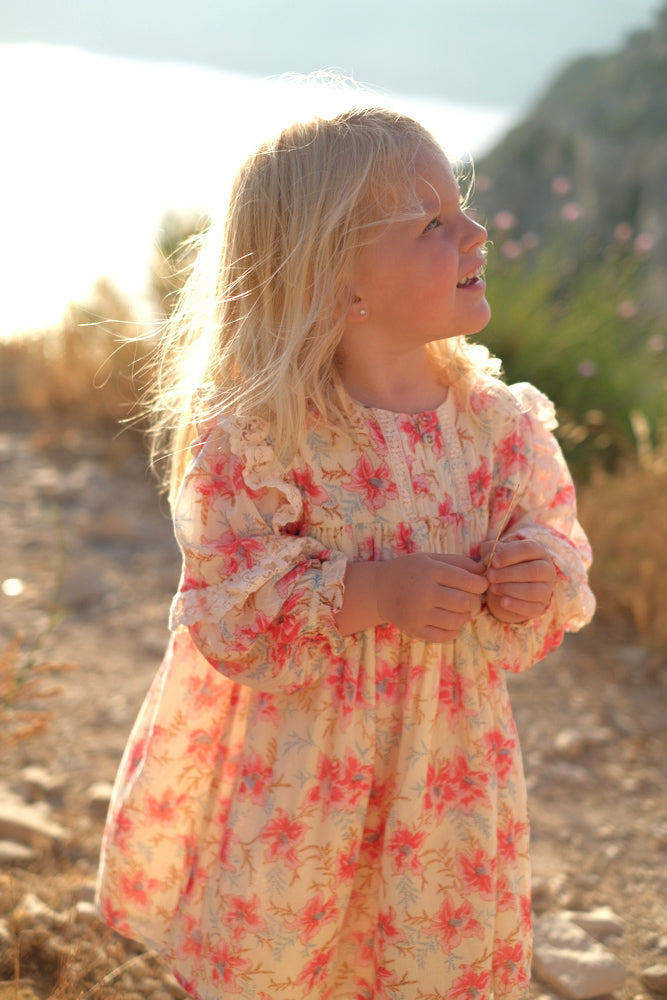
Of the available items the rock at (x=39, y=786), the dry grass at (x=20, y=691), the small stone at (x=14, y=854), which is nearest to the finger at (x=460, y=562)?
the dry grass at (x=20, y=691)

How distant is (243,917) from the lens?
1446 mm

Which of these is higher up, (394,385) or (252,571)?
(394,385)

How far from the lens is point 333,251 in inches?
57.1

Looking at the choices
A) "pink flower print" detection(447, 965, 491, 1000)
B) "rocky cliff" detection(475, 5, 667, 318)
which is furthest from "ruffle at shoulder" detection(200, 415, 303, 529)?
"rocky cliff" detection(475, 5, 667, 318)

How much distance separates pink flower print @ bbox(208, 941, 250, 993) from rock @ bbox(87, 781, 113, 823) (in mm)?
895

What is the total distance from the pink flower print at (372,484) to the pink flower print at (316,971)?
71 cm

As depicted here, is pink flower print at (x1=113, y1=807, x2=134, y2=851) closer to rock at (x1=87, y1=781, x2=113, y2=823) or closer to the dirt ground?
the dirt ground

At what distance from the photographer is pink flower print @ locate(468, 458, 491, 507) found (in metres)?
1.57

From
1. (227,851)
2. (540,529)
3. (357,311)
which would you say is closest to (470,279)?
(357,311)

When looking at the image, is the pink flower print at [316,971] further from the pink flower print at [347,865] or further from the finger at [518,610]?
the finger at [518,610]

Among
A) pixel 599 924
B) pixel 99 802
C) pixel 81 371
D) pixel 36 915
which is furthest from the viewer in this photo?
pixel 81 371

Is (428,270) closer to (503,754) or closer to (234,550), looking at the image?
(234,550)

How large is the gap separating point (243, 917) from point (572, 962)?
2.77 feet

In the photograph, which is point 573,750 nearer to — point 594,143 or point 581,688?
point 581,688
